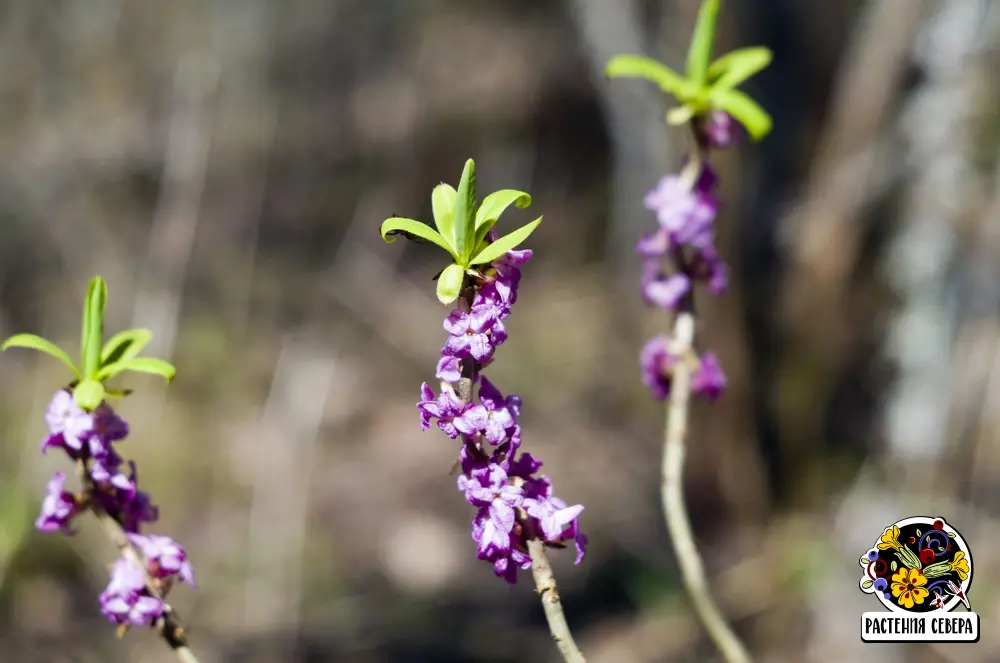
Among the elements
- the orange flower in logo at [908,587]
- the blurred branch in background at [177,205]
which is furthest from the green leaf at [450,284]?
the blurred branch in background at [177,205]

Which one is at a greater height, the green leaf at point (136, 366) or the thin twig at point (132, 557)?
the green leaf at point (136, 366)

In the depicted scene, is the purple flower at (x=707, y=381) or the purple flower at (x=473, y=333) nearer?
the purple flower at (x=473, y=333)

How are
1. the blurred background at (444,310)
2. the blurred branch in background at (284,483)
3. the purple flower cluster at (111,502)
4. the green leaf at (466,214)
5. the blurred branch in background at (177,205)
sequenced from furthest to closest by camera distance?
1. the blurred branch in background at (177,205)
2. the blurred branch in background at (284,483)
3. the blurred background at (444,310)
4. the purple flower cluster at (111,502)
5. the green leaf at (466,214)

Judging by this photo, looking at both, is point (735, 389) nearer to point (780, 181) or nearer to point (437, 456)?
point (780, 181)

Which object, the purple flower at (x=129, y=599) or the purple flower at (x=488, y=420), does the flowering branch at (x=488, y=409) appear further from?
the purple flower at (x=129, y=599)

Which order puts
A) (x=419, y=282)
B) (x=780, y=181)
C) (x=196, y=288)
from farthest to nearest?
(x=419, y=282), (x=196, y=288), (x=780, y=181)

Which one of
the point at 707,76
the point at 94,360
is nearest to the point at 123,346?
the point at 94,360

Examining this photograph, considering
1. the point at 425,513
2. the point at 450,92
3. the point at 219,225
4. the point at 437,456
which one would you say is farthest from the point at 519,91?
the point at 425,513
